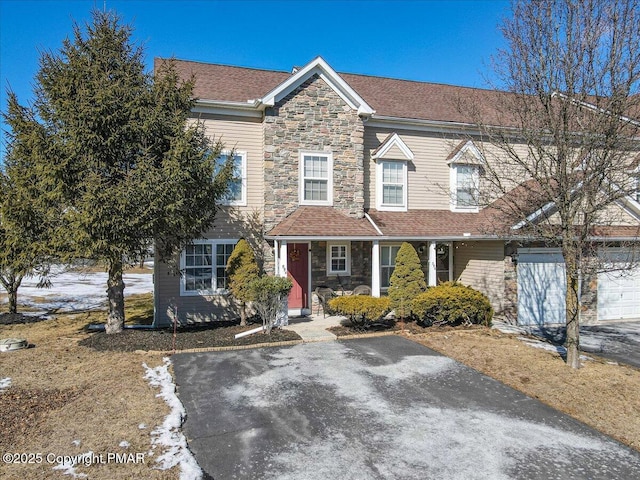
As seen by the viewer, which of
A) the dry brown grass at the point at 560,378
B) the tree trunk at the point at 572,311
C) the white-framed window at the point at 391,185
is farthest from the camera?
the white-framed window at the point at 391,185

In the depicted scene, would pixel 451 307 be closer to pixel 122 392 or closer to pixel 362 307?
pixel 362 307

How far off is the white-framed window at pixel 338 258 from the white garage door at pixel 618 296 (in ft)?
28.4

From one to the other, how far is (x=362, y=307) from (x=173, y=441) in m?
6.89

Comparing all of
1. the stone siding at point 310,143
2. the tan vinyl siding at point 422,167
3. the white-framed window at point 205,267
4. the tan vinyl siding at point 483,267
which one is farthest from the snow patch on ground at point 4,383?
the tan vinyl siding at point 483,267

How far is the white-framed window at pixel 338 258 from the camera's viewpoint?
1430 centimetres

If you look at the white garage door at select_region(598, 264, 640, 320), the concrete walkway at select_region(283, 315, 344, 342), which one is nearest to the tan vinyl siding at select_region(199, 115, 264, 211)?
the concrete walkway at select_region(283, 315, 344, 342)

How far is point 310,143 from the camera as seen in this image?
13.7m

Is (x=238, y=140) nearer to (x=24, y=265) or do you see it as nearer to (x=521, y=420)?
(x=24, y=265)

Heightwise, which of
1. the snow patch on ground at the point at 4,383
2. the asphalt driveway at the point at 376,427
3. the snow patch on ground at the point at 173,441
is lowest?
the asphalt driveway at the point at 376,427

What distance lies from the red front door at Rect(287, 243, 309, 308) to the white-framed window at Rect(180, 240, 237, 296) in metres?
1.97

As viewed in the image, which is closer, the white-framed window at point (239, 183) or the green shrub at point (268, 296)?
the green shrub at point (268, 296)

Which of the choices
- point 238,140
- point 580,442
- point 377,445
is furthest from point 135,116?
point 580,442

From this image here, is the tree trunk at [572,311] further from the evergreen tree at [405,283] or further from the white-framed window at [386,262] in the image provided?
the white-framed window at [386,262]

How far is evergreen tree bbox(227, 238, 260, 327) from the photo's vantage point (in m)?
11.8
